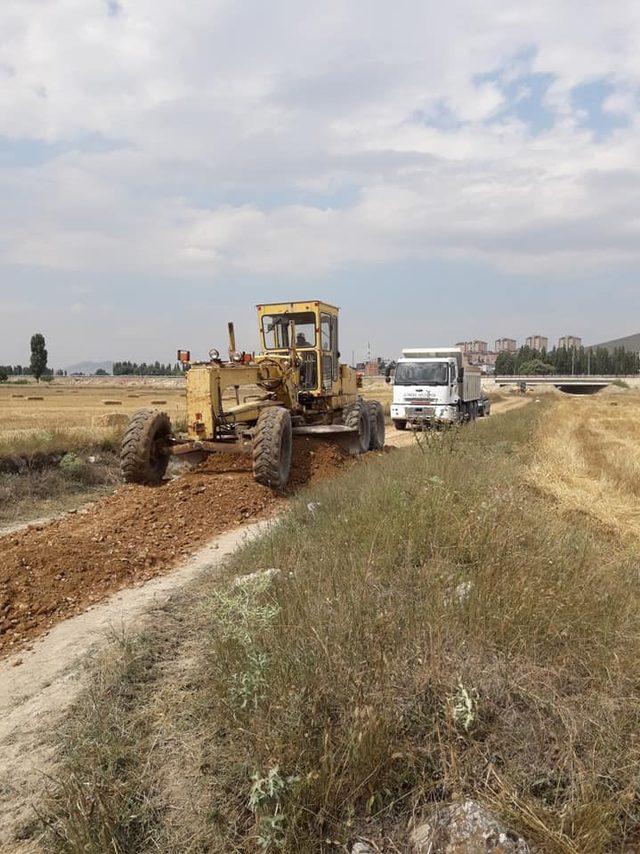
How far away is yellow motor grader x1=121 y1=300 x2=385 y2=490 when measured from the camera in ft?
33.5

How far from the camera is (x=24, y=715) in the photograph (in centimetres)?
385

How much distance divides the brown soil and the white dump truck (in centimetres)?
1011

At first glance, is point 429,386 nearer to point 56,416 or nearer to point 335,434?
point 335,434

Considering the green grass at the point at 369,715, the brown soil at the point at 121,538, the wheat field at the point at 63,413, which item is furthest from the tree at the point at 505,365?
the green grass at the point at 369,715

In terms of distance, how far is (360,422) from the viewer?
1402 cm

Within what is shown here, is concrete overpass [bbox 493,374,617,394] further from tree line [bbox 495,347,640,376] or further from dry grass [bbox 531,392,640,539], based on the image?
dry grass [bbox 531,392,640,539]

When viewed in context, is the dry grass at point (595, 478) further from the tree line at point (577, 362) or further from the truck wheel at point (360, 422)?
the tree line at point (577, 362)

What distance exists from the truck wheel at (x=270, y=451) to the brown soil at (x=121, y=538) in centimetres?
25

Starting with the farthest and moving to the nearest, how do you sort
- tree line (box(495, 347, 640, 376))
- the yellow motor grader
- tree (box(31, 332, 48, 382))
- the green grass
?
tree line (box(495, 347, 640, 376)), tree (box(31, 332, 48, 382)), the yellow motor grader, the green grass

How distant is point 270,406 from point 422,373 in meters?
11.2

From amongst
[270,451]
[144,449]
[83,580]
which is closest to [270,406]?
[270,451]

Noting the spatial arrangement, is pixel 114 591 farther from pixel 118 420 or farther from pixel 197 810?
pixel 118 420

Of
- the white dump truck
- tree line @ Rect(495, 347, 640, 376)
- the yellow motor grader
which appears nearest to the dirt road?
the yellow motor grader

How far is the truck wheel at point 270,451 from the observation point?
32.0 ft
